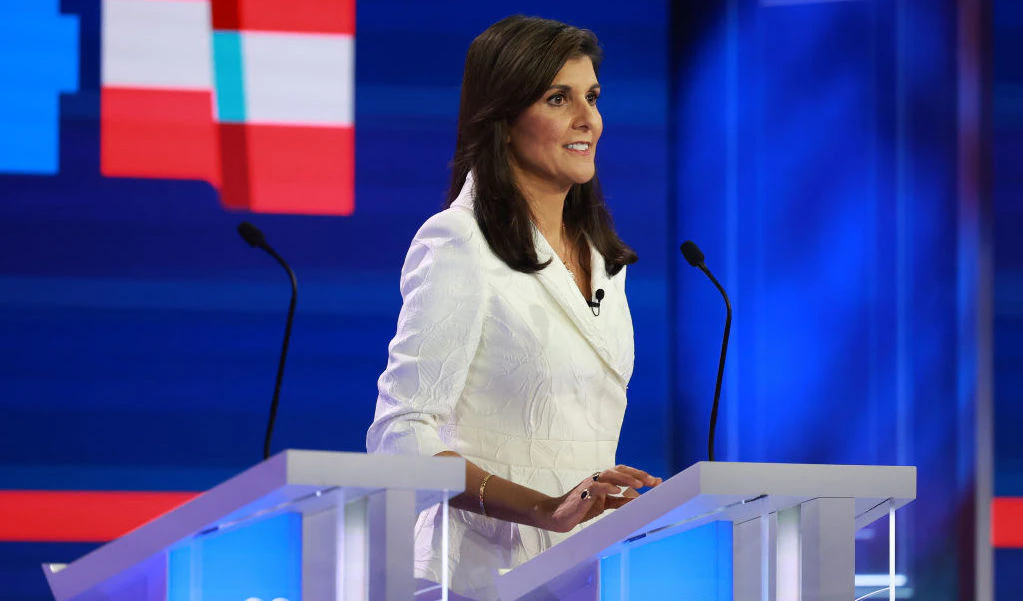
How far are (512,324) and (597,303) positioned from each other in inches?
7.6

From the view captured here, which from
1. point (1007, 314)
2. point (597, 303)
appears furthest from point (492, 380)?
point (1007, 314)

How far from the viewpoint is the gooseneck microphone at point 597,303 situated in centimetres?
234

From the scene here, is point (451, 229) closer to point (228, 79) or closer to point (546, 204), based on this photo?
point (546, 204)

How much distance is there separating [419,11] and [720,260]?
3.75ft

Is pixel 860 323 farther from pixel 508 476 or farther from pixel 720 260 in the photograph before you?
pixel 508 476

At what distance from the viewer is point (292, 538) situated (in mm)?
1619

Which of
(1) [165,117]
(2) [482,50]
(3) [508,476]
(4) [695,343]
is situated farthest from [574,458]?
(1) [165,117]

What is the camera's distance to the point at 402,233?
13.5 ft

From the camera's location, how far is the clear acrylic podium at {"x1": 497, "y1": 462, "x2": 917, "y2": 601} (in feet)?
5.25

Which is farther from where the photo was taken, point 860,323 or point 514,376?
point 860,323

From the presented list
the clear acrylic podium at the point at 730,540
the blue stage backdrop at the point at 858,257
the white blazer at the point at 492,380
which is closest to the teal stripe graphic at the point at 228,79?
the blue stage backdrop at the point at 858,257

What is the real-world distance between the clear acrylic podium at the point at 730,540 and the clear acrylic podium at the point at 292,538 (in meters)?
0.24

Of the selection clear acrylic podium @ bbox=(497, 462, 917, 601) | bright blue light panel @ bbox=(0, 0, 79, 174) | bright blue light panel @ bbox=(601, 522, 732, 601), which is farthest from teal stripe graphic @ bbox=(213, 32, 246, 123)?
bright blue light panel @ bbox=(601, 522, 732, 601)

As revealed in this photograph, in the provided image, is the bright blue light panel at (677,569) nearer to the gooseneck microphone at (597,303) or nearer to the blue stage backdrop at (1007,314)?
the gooseneck microphone at (597,303)
